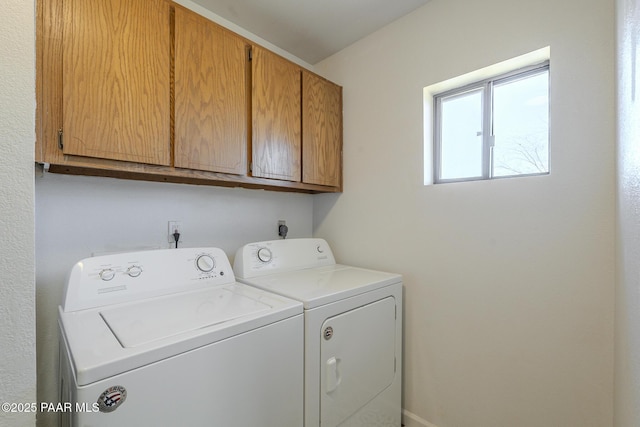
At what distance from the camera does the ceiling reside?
1654 millimetres

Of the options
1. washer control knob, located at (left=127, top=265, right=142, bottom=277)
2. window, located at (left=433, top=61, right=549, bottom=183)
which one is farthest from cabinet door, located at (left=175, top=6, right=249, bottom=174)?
window, located at (left=433, top=61, right=549, bottom=183)

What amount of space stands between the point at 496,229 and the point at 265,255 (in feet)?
4.13

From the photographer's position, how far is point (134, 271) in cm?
120

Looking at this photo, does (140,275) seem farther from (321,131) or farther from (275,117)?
(321,131)

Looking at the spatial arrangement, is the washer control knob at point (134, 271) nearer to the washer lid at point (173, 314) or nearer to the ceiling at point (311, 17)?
the washer lid at point (173, 314)

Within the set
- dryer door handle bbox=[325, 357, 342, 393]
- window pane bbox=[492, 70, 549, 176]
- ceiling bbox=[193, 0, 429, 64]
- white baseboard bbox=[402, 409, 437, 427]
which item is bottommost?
white baseboard bbox=[402, 409, 437, 427]

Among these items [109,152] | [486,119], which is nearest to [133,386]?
[109,152]

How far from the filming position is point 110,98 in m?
1.11

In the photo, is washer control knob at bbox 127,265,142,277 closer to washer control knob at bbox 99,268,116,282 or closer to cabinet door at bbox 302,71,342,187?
washer control knob at bbox 99,268,116,282

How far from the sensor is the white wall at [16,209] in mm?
688

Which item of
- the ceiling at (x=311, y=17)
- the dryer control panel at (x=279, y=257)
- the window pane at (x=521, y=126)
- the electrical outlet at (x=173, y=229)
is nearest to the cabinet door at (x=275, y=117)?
the ceiling at (x=311, y=17)

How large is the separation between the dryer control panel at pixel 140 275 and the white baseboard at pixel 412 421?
4.44 ft

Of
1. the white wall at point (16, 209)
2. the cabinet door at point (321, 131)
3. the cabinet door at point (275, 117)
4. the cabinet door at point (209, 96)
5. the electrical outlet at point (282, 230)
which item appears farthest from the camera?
the electrical outlet at point (282, 230)

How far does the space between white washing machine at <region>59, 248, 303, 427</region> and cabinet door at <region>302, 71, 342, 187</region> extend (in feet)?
3.06
